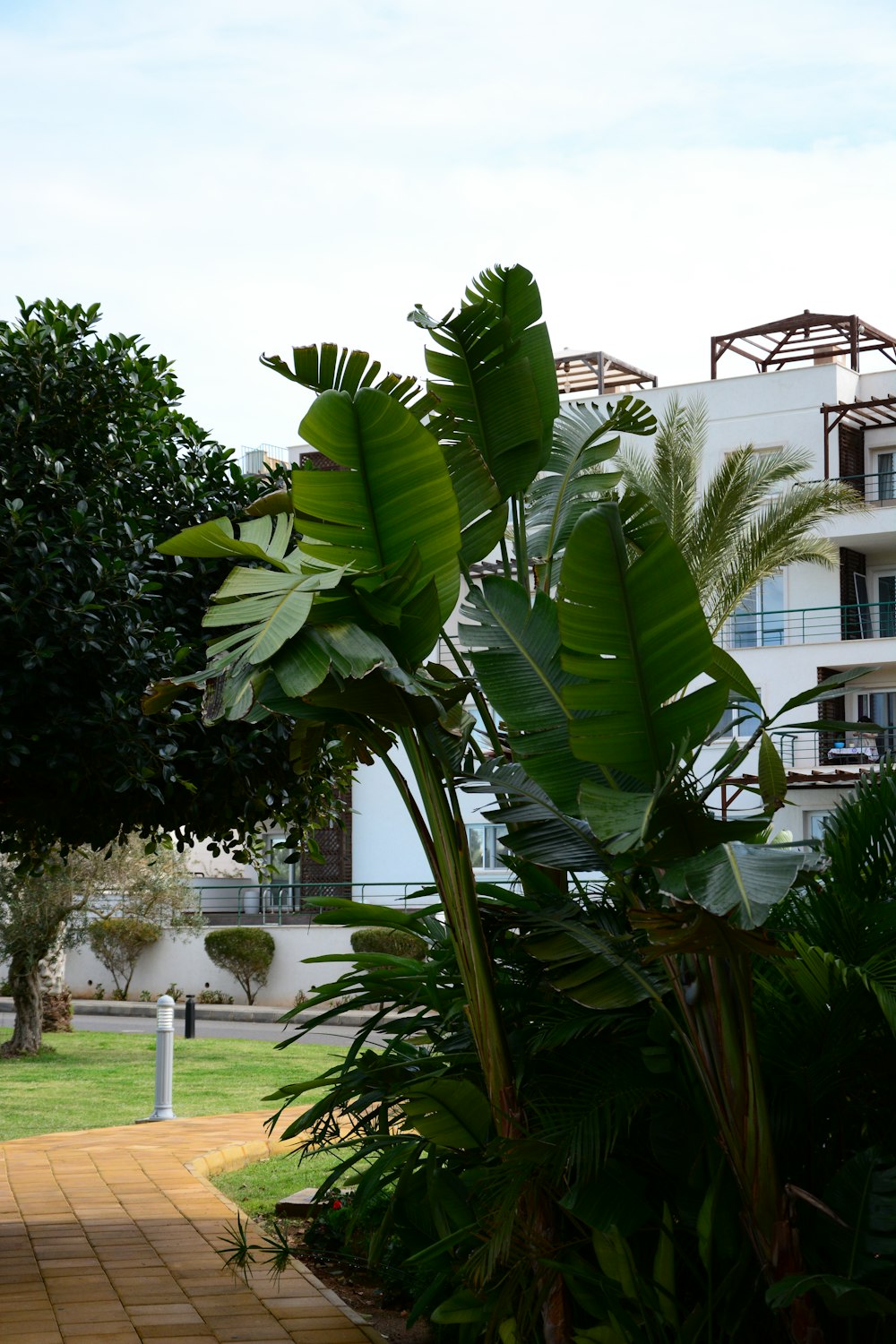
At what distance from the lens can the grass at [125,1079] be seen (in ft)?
44.0

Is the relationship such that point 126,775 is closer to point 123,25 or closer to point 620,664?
point 620,664

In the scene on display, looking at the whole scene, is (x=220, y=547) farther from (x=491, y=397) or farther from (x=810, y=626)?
(x=810, y=626)

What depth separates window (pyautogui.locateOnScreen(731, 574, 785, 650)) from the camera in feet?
102

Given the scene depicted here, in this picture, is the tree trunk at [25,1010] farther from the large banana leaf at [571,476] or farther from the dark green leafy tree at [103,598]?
the large banana leaf at [571,476]

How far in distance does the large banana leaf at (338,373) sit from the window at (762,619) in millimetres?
25558

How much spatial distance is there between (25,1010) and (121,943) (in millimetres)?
11412

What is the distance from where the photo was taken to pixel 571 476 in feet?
20.6

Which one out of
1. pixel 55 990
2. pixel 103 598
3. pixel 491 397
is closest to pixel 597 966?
pixel 491 397

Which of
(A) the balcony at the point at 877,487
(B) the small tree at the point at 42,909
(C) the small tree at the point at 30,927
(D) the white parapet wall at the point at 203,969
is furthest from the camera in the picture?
(A) the balcony at the point at 877,487

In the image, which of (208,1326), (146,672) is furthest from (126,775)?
(208,1326)

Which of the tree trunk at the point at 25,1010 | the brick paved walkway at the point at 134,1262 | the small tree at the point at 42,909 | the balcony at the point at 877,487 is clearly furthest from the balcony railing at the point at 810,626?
the brick paved walkway at the point at 134,1262

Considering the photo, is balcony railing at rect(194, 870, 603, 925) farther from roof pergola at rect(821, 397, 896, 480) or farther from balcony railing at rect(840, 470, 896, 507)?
roof pergola at rect(821, 397, 896, 480)

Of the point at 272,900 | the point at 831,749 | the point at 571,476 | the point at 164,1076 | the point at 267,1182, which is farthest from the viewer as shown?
the point at 272,900

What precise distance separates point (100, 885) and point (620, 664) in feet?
59.1
